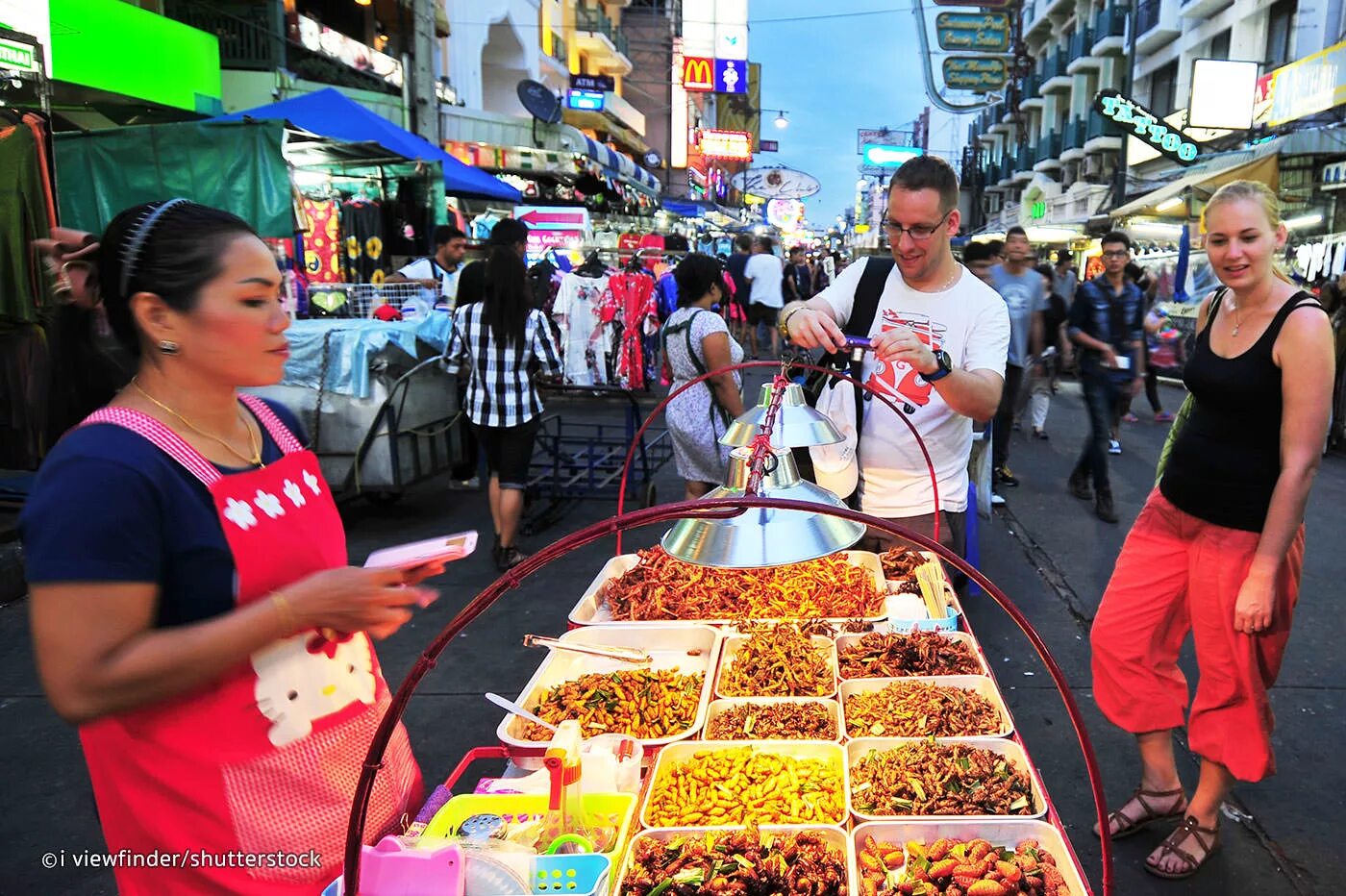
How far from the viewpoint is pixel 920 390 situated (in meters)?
3.00

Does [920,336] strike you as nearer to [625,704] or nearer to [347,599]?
Result: [625,704]

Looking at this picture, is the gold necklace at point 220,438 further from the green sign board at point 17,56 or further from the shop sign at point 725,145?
the shop sign at point 725,145

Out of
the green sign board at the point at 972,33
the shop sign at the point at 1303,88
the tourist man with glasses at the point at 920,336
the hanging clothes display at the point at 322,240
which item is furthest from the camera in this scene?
the green sign board at the point at 972,33

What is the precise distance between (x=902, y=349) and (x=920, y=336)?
0.92m

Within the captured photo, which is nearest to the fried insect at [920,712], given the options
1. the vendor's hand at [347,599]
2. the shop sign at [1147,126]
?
the vendor's hand at [347,599]

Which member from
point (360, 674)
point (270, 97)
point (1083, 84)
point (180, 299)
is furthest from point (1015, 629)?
point (1083, 84)

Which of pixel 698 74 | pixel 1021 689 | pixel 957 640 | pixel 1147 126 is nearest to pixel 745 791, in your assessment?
pixel 957 640

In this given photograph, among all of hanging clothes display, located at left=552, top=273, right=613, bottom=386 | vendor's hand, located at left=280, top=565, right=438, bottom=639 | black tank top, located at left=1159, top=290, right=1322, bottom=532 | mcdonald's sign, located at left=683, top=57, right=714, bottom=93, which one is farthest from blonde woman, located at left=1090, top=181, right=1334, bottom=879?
mcdonald's sign, located at left=683, top=57, right=714, bottom=93

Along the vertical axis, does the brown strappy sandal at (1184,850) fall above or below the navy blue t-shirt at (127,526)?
below

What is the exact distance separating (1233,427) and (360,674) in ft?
8.69

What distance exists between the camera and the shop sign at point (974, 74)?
2578 cm

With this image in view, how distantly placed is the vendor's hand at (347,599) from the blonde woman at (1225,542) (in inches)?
96.8

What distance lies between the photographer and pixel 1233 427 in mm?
2607

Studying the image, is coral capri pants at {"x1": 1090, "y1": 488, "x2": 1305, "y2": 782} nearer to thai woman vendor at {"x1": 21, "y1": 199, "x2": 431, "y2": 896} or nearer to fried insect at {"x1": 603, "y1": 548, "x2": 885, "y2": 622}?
fried insect at {"x1": 603, "y1": 548, "x2": 885, "y2": 622}
